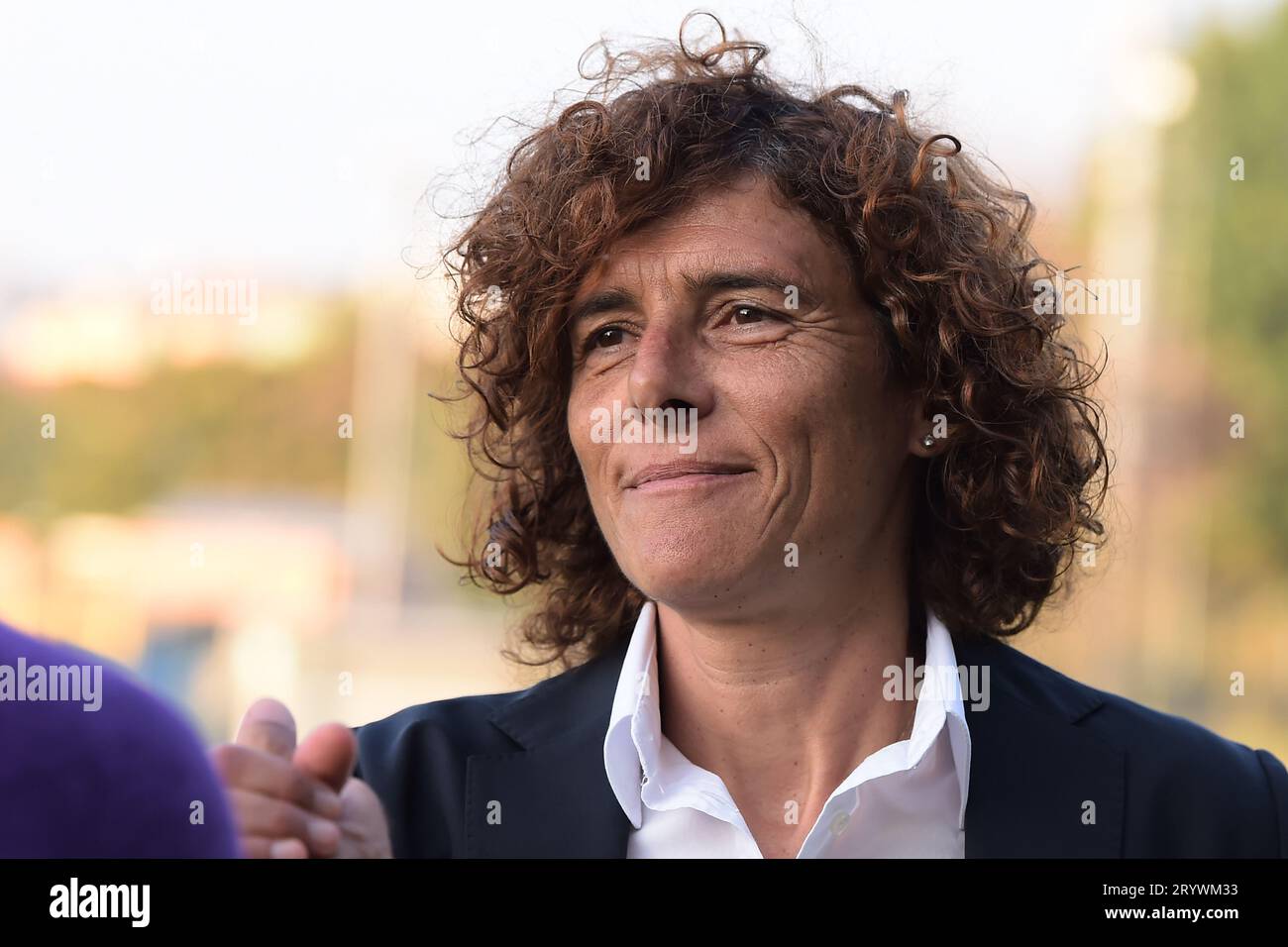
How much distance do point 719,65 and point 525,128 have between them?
435 millimetres

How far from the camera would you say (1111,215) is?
1614cm

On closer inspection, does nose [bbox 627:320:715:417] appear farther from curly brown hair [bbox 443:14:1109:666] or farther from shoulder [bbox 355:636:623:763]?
shoulder [bbox 355:636:623:763]

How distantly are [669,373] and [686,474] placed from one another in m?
0.17

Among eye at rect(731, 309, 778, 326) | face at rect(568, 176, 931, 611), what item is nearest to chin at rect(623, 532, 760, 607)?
face at rect(568, 176, 931, 611)

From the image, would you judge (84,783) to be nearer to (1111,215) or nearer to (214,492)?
(1111,215)

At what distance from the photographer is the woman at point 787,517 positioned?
7.47ft

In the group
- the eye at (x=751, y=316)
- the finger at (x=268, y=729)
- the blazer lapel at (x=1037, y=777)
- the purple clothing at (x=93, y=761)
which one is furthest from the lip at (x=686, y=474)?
the purple clothing at (x=93, y=761)

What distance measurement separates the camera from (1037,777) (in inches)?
91.4

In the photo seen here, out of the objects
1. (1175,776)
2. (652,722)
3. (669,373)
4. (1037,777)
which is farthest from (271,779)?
(1175,776)

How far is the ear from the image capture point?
8.44 feet

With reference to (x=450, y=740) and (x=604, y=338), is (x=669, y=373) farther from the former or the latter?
(x=450, y=740)

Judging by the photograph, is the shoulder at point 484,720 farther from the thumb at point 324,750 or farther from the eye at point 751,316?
the eye at point 751,316

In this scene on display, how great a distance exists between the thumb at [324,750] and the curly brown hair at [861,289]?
936 mm
